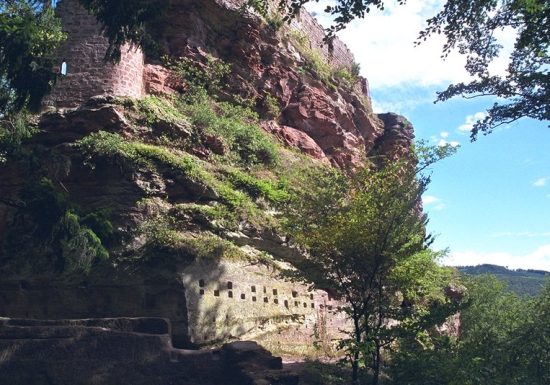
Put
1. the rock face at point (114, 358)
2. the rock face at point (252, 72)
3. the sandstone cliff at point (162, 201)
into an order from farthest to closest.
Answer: the rock face at point (252, 72) → the sandstone cliff at point (162, 201) → the rock face at point (114, 358)

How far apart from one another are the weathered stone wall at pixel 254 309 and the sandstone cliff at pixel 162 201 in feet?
0.12

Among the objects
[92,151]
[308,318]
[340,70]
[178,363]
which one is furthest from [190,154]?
[340,70]

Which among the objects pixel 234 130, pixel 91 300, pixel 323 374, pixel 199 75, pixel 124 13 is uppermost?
pixel 199 75

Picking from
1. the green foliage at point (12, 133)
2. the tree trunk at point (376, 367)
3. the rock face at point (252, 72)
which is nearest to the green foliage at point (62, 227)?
the green foliage at point (12, 133)

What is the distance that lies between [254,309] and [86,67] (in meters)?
9.76

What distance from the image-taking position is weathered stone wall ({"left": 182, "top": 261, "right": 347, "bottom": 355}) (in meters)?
12.7

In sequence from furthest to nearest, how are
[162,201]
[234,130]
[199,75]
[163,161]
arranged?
1. [199,75]
2. [234,130]
3. [163,161]
4. [162,201]

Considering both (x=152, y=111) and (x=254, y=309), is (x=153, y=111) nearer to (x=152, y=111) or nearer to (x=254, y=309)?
(x=152, y=111)

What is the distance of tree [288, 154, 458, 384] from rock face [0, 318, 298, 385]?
207cm

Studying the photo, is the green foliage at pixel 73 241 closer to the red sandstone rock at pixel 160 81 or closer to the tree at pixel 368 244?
the tree at pixel 368 244

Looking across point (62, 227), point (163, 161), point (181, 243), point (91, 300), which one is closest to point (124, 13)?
point (62, 227)

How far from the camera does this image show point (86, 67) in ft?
57.1

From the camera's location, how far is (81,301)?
500 inches

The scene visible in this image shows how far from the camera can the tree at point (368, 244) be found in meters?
10.4
